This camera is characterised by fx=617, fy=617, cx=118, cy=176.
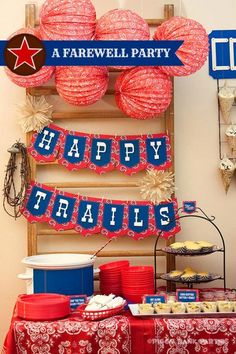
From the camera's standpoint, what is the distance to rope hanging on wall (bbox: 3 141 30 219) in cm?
398

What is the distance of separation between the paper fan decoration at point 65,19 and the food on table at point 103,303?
152 centimetres

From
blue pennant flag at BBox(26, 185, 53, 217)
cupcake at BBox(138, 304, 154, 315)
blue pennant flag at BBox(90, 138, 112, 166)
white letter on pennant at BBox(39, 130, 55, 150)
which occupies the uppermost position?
white letter on pennant at BBox(39, 130, 55, 150)

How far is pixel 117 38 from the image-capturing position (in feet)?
11.8

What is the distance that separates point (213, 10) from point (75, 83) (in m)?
1.20

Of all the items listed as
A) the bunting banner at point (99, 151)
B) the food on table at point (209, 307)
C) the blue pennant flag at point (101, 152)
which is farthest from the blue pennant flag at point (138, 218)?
the food on table at point (209, 307)

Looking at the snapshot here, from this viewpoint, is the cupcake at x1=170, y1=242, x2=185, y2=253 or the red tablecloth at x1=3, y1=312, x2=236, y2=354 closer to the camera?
the red tablecloth at x1=3, y1=312, x2=236, y2=354

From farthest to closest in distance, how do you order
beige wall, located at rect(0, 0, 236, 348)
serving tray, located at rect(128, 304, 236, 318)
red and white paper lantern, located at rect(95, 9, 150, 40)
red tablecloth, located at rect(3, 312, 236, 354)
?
beige wall, located at rect(0, 0, 236, 348)
red and white paper lantern, located at rect(95, 9, 150, 40)
serving tray, located at rect(128, 304, 236, 318)
red tablecloth, located at rect(3, 312, 236, 354)

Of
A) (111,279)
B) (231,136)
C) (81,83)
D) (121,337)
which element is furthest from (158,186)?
(121,337)

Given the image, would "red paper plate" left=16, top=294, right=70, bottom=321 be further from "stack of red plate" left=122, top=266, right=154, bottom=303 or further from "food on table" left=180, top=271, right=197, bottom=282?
"food on table" left=180, top=271, right=197, bottom=282

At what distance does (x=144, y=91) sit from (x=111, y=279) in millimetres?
1132

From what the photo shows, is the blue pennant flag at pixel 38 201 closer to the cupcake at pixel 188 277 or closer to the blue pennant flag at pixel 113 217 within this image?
the blue pennant flag at pixel 113 217

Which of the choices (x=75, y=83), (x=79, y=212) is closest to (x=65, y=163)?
(x=79, y=212)

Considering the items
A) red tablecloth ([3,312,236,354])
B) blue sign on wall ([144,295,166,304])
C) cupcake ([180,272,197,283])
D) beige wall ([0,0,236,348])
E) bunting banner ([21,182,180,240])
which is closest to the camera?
red tablecloth ([3,312,236,354])

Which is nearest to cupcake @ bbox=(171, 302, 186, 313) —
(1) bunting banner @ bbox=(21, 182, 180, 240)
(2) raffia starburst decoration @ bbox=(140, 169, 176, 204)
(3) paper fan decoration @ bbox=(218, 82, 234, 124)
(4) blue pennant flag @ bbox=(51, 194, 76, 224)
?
(1) bunting banner @ bbox=(21, 182, 180, 240)
